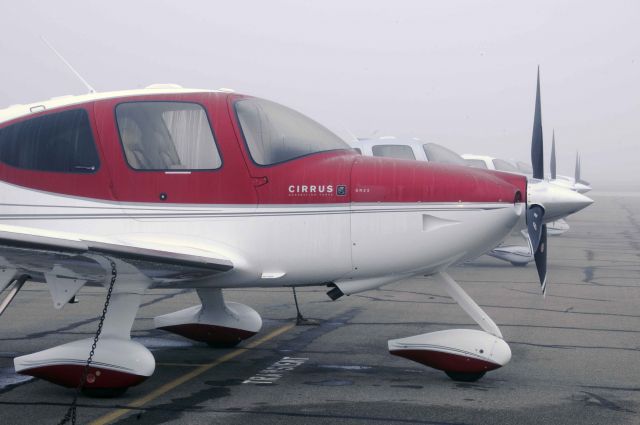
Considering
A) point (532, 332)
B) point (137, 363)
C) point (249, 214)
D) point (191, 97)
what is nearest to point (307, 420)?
point (137, 363)

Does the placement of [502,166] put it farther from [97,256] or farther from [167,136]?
[97,256]

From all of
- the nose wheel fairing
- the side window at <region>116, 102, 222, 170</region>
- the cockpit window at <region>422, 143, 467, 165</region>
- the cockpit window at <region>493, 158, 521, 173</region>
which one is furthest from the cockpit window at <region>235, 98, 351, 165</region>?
the cockpit window at <region>493, 158, 521, 173</region>

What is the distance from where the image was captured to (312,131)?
8.14 meters

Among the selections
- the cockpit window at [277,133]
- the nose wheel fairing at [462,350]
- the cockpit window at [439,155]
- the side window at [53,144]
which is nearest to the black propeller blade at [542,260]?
the nose wheel fairing at [462,350]

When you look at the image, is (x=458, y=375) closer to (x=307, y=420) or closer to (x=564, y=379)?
(x=564, y=379)

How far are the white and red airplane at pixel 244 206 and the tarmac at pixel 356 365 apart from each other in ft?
1.63

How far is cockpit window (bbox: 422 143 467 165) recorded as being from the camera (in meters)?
16.8

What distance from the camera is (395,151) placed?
17.3 m

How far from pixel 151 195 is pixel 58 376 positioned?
5.52ft

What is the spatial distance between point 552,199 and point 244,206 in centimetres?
323

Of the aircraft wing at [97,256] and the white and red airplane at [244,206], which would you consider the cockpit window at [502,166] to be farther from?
the aircraft wing at [97,256]

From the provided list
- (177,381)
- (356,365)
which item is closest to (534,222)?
(356,365)

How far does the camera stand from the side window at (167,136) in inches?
308

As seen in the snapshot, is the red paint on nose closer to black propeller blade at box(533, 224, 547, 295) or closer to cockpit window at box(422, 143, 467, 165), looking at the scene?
black propeller blade at box(533, 224, 547, 295)
